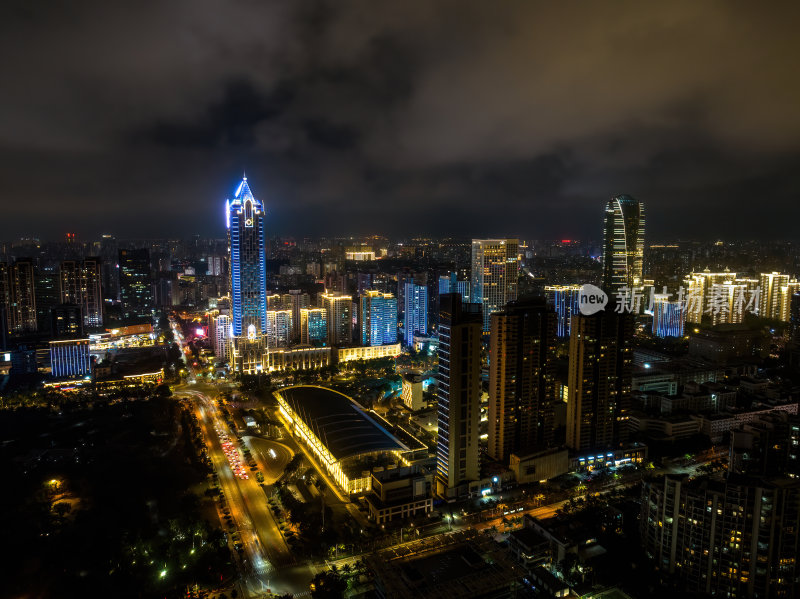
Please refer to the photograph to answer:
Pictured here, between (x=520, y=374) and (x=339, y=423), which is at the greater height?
(x=520, y=374)

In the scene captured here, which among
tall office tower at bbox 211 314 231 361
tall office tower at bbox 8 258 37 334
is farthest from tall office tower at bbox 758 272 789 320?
tall office tower at bbox 8 258 37 334

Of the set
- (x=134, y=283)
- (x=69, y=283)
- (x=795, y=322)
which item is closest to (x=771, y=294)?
(x=795, y=322)

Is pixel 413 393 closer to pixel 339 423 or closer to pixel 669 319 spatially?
pixel 339 423

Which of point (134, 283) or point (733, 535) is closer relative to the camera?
point (733, 535)

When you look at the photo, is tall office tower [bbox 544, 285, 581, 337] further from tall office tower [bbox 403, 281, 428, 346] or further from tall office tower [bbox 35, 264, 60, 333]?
tall office tower [bbox 35, 264, 60, 333]

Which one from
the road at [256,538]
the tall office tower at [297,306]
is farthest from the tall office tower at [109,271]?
the road at [256,538]

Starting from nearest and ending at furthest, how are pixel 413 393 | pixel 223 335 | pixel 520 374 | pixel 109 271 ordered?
1. pixel 520 374
2. pixel 413 393
3. pixel 223 335
4. pixel 109 271
